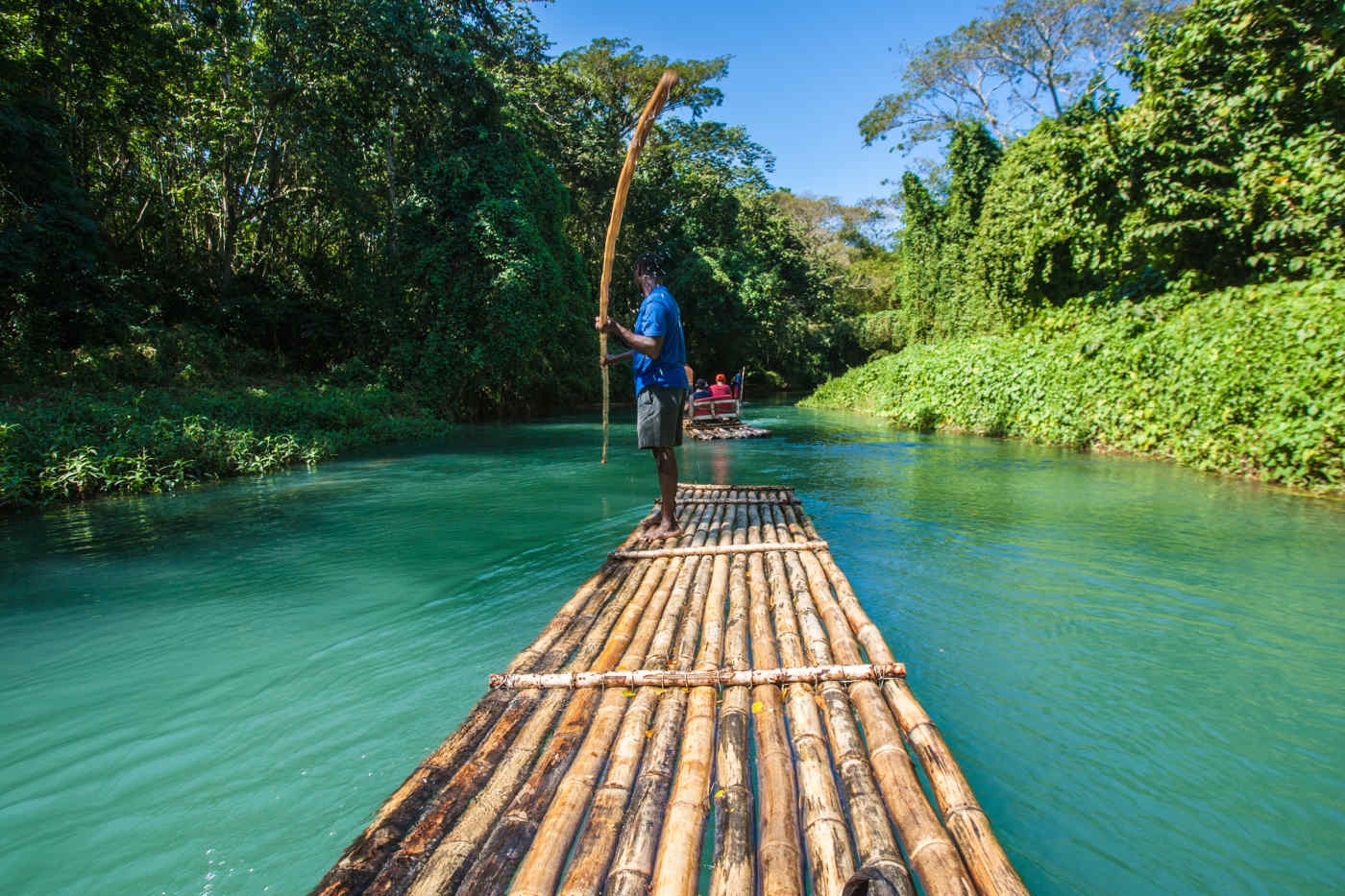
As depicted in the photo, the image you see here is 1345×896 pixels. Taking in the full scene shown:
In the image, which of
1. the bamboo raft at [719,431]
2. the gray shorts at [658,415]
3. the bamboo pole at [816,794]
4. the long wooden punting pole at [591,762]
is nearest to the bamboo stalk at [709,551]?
the gray shorts at [658,415]

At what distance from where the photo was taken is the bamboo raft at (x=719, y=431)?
519 inches

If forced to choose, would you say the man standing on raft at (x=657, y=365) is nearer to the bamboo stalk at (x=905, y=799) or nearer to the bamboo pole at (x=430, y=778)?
the bamboo pole at (x=430, y=778)

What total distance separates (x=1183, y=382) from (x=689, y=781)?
9.51m

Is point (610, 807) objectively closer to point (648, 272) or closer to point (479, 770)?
point (479, 770)

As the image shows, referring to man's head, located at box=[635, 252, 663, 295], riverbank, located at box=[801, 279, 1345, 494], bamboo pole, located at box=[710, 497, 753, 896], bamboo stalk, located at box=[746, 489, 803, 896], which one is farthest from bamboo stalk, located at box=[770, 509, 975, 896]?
riverbank, located at box=[801, 279, 1345, 494]

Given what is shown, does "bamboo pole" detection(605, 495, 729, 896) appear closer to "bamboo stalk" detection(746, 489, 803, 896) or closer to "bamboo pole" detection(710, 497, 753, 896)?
"bamboo pole" detection(710, 497, 753, 896)

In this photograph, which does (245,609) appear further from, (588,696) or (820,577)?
(820,577)

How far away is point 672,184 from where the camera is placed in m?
25.6

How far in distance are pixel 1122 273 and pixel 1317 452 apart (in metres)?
5.21

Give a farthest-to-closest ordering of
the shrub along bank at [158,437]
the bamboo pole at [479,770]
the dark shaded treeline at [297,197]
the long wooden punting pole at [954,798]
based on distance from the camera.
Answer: the dark shaded treeline at [297,197] < the shrub along bank at [158,437] < the bamboo pole at [479,770] < the long wooden punting pole at [954,798]

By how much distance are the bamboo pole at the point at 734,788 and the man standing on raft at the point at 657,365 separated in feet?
5.90

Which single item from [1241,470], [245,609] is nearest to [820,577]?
[245,609]

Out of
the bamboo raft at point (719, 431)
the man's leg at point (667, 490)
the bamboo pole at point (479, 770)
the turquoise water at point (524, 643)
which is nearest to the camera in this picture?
the bamboo pole at point (479, 770)

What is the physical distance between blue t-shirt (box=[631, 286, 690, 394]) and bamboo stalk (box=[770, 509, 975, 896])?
2201mm
